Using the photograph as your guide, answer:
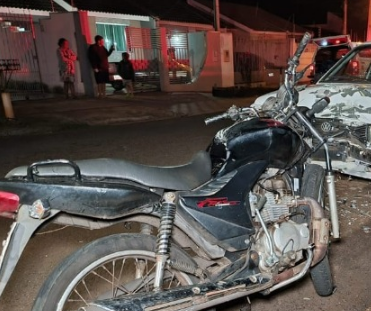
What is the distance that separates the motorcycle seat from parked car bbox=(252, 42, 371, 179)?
180 centimetres

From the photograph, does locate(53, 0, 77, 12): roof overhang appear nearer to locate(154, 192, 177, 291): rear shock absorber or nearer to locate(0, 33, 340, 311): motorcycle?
locate(0, 33, 340, 311): motorcycle

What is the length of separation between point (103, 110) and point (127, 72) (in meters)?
3.15

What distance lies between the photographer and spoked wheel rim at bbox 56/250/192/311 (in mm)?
1929

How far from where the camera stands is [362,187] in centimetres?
509

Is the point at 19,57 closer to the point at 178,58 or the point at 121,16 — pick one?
the point at 121,16

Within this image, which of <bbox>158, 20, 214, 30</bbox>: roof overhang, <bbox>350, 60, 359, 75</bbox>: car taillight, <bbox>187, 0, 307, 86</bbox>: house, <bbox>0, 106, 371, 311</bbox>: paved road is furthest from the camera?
<bbox>187, 0, 307, 86</bbox>: house

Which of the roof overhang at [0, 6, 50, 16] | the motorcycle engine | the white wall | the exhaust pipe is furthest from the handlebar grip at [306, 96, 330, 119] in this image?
the white wall

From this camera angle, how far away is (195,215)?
2.13 m

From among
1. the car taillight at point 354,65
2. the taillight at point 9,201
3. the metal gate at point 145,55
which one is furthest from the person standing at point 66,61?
the taillight at point 9,201

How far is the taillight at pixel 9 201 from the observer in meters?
1.79

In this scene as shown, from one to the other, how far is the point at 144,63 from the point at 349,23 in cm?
2514

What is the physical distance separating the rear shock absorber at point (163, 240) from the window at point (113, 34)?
16412 millimetres

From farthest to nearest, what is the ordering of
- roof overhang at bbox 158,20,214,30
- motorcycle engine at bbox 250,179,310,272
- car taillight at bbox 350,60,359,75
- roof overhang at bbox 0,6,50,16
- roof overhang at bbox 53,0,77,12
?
roof overhang at bbox 158,20,214,30
roof overhang at bbox 53,0,77,12
roof overhang at bbox 0,6,50,16
car taillight at bbox 350,60,359,75
motorcycle engine at bbox 250,179,310,272

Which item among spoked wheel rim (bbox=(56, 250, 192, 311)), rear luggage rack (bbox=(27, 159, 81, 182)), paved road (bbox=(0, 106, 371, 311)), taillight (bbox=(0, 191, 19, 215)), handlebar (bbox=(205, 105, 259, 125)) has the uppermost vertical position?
handlebar (bbox=(205, 105, 259, 125))
